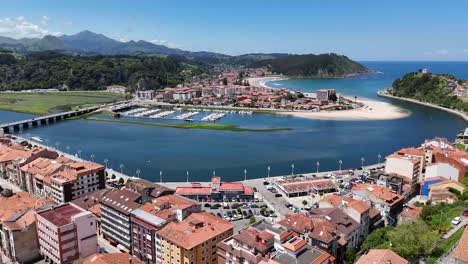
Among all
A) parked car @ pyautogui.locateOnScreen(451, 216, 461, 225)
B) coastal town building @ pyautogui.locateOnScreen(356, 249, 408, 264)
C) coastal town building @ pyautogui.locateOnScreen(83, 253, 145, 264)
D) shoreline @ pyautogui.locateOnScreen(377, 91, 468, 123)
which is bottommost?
coastal town building @ pyautogui.locateOnScreen(83, 253, 145, 264)

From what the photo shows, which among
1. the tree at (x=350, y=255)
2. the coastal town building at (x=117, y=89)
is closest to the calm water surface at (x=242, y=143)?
the tree at (x=350, y=255)

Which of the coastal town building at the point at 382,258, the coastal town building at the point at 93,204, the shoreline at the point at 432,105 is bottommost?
the coastal town building at the point at 93,204

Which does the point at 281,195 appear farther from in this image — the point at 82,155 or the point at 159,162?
the point at 82,155

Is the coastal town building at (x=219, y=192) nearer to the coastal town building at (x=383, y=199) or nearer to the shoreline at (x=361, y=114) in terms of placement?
the coastal town building at (x=383, y=199)

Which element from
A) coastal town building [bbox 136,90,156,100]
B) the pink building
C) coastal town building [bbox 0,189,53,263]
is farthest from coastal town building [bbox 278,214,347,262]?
coastal town building [bbox 136,90,156,100]

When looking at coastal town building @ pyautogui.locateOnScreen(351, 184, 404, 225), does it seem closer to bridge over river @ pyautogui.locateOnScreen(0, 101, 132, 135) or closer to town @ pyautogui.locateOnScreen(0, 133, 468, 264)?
town @ pyautogui.locateOnScreen(0, 133, 468, 264)

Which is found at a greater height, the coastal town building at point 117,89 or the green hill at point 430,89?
the green hill at point 430,89

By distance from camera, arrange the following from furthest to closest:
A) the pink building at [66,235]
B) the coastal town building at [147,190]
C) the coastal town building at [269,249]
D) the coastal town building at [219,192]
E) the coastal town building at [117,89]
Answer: the coastal town building at [117,89], the coastal town building at [219,192], the coastal town building at [147,190], the pink building at [66,235], the coastal town building at [269,249]

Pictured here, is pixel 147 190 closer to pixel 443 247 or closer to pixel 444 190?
pixel 443 247
